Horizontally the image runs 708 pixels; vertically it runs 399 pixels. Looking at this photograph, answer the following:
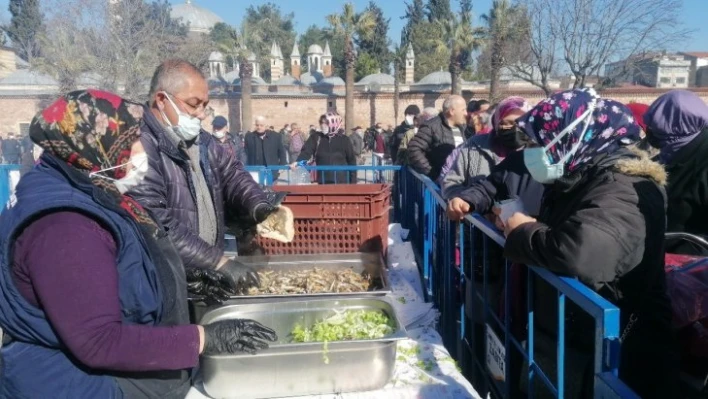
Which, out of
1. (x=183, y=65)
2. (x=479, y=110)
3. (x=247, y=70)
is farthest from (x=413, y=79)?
(x=183, y=65)

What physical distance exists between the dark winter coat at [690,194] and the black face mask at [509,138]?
1.01 metres

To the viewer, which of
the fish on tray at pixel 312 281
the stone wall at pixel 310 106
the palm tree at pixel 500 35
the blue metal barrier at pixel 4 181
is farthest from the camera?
the stone wall at pixel 310 106

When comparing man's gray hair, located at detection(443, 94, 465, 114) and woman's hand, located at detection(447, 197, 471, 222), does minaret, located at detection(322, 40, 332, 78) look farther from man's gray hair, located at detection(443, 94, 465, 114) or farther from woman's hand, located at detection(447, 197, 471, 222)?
woman's hand, located at detection(447, 197, 471, 222)

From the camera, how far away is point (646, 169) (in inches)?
77.9

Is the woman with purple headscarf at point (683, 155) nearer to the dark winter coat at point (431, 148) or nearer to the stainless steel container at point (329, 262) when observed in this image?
the stainless steel container at point (329, 262)

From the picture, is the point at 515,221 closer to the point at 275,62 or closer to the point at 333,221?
the point at 333,221

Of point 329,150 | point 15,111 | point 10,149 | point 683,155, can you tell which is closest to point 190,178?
point 683,155

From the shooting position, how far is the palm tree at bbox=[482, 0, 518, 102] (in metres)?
34.6

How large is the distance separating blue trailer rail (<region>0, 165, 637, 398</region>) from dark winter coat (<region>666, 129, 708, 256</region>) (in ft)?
4.81

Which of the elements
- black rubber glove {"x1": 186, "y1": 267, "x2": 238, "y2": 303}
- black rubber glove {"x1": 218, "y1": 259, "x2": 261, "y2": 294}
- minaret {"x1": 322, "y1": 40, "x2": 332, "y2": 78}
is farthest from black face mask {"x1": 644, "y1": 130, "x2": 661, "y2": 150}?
minaret {"x1": 322, "y1": 40, "x2": 332, "y2": 78}

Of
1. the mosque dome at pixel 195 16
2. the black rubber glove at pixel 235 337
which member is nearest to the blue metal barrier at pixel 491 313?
the black rubber glove at pixel 235 337

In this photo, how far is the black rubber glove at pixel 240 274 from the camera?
8.57ft

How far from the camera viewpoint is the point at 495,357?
258 centimetres

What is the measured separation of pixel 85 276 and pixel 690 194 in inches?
140
